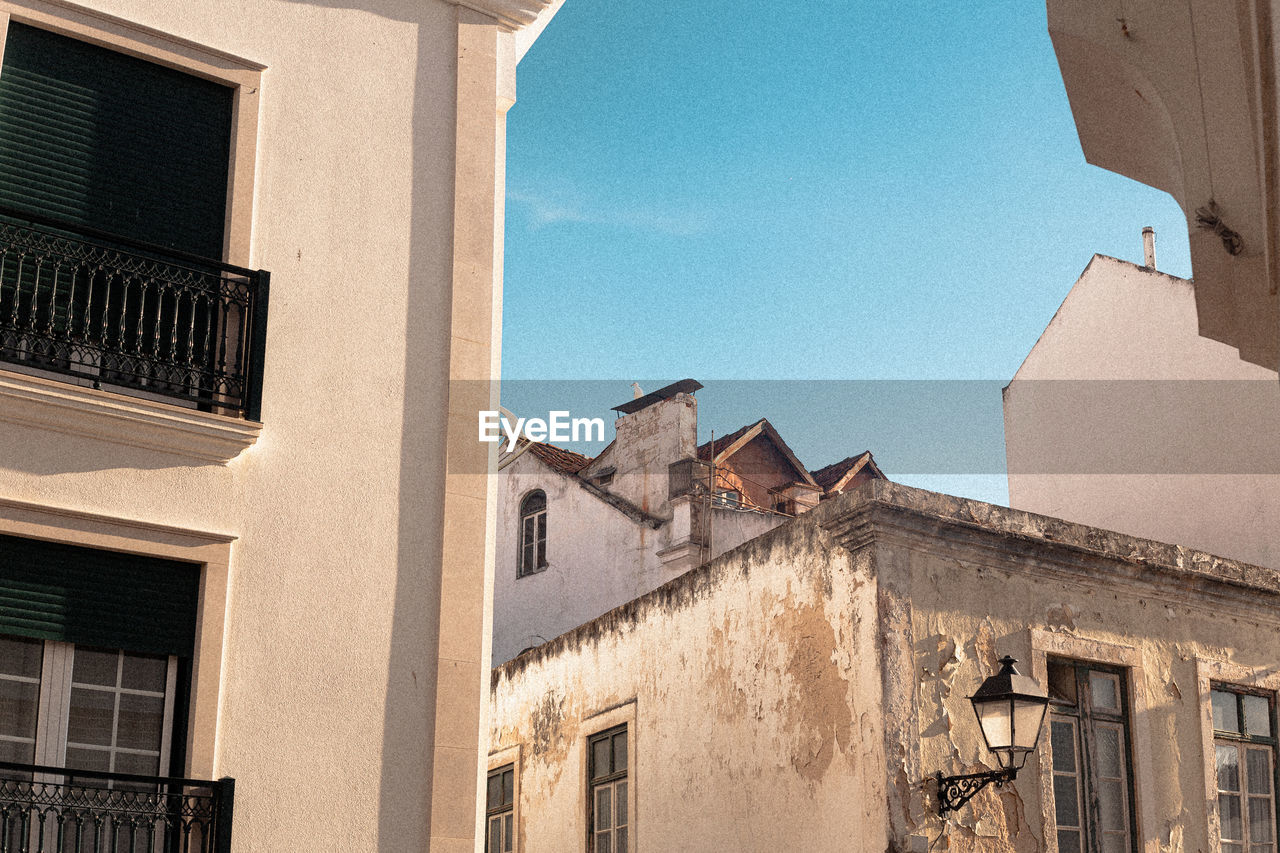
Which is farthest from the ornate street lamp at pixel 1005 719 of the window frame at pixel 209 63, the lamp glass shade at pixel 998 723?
the window frame at pixel 209 63

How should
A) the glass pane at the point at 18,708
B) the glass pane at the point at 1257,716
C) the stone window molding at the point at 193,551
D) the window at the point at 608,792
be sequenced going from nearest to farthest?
1. the glass pane at the point at 18,708
2. the stone window molding at the point at 193,551
3. the glass pane at the point at 1257,716
4. the window at the point at 608,792

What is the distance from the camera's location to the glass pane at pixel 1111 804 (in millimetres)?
10883

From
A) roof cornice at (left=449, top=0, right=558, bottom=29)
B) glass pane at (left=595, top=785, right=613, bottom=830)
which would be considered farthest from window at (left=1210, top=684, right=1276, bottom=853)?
roof cornice at (left=449, top=0, right=558, bottom=29)

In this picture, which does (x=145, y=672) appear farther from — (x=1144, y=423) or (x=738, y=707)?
(x=1144, y=423)

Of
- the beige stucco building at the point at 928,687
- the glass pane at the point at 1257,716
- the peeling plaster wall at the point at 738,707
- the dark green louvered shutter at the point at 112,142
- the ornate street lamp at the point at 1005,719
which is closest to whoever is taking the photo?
the dark green louvered shutter at the point at 112,142

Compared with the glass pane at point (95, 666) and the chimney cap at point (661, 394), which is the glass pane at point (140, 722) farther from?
the chimney cap at point (661, 394)

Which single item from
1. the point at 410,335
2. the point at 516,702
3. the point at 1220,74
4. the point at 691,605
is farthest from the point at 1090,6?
the point at 516,702

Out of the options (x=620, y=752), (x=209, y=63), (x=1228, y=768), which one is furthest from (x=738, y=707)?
(x=209, y=63)

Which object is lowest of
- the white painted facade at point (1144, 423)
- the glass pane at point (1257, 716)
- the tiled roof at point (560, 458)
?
the glass pane at point (1257, 716)

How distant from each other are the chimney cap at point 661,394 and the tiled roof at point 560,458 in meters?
1.23

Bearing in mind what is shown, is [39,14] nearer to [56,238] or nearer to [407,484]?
[56,238]

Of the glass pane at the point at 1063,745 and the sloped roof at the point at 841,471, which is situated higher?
the sloped roof at the point at 841,471

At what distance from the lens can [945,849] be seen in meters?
9.70

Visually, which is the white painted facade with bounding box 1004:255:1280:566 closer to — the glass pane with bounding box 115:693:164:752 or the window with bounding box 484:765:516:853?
the window with bounding box 484:765:516:853
